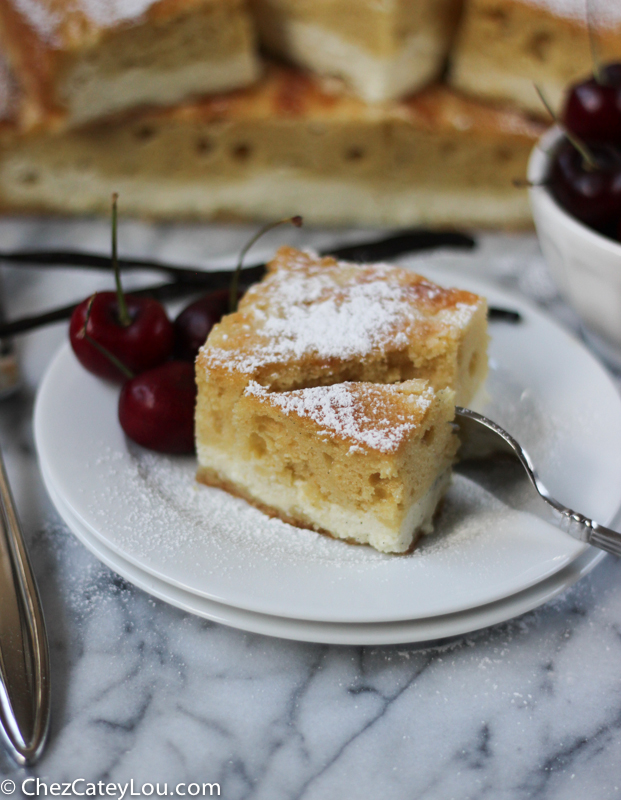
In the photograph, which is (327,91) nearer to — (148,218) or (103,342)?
(148,218)

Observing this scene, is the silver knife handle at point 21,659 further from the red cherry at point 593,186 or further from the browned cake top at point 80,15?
the browned cake top at point 80,15

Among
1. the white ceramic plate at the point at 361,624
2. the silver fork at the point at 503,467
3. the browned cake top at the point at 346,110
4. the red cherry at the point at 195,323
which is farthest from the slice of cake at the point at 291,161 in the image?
the white ceramic plate at the point at 361,624

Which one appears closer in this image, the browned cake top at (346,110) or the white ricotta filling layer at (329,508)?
the white ricotta filling layer at (329,508)

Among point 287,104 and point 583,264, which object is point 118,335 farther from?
point 287,104

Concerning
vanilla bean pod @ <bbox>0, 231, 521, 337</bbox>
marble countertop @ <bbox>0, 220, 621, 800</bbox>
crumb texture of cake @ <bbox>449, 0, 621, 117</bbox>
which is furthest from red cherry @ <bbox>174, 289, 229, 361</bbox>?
crumb texture of cake @ <bbox>449, 0, 621, 117</bbox>

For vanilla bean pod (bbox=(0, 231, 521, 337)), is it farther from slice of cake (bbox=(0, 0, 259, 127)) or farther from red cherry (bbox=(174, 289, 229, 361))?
slice of cake (bbox=(0, 0, 259, 127))

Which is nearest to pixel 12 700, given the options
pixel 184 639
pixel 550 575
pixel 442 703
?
pixel 184 639
